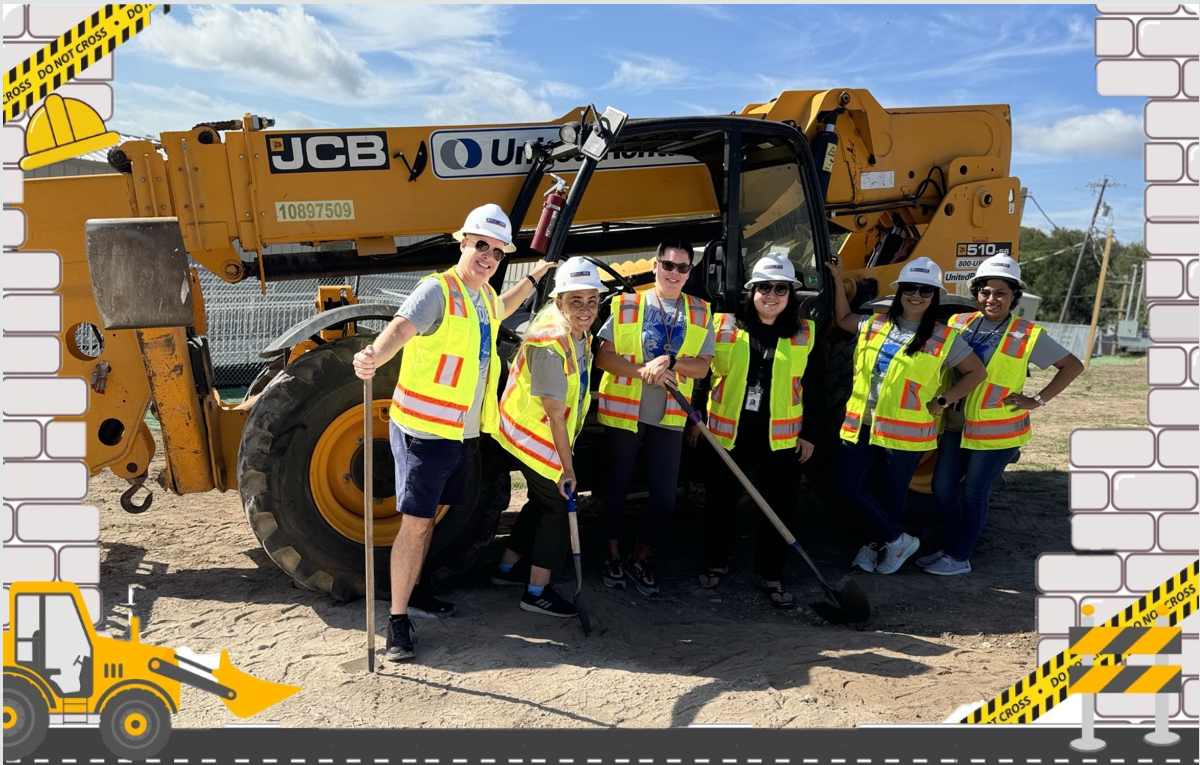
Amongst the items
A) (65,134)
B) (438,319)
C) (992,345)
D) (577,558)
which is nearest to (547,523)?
(577,558)

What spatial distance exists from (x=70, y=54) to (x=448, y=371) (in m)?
1.84

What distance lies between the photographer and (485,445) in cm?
505

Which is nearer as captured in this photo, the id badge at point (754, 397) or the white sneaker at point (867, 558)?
the id badge at point (754, 397)

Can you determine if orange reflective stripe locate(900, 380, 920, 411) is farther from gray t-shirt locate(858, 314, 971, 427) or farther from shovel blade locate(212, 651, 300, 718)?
shovel blade locate(212, 651, 300, 718)

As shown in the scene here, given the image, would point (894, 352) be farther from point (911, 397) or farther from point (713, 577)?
point (713, 577)

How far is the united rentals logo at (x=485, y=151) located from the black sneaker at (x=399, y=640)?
97.3 inches

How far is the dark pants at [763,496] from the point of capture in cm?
541

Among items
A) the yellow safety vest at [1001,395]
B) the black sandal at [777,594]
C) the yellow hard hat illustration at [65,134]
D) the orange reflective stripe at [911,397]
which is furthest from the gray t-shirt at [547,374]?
A: the yellow safety vest at [1001,395]

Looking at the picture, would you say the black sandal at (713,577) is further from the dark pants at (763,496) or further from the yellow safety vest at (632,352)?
the yellow safety vest at (632,352)

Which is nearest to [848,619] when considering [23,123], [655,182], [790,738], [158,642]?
[790,738]

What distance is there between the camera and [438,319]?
421cm

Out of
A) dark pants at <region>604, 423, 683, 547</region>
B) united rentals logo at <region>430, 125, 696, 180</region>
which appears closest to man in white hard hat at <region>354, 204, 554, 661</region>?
dark pants at <region>604, 423, 683, 547</region>

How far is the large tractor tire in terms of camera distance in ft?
15.5

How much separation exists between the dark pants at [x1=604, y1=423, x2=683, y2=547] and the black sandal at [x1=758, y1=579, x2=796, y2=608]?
693 millimetres
